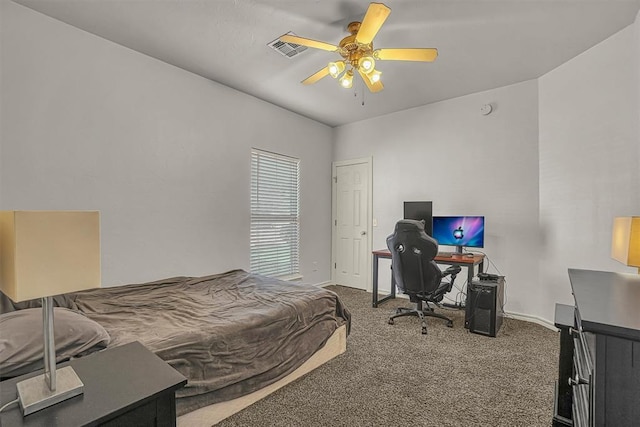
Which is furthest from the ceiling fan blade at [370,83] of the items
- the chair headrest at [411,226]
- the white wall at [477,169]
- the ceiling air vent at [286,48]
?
the white wall at [477,169]

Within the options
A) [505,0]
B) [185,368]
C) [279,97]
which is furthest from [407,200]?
[185,368]

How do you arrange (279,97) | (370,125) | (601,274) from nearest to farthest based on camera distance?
(601,274), (279,97), (370,125)

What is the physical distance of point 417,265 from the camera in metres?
3.11

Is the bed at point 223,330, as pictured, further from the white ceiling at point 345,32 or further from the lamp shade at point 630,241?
the white ceiling at point 345,32

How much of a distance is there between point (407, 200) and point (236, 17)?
3.15m

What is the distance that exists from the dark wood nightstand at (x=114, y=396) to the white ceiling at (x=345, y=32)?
239cm

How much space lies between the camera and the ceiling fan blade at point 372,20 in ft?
5.85

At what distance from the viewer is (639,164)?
2.39 meters

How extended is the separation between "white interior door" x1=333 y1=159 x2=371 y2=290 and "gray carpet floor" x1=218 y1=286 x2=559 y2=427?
6.04ft

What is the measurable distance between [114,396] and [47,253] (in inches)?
18.2

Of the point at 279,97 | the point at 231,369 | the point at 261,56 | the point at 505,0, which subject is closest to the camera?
the point at 231,369

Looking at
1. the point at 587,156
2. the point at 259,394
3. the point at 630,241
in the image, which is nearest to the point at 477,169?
the point at 587,156

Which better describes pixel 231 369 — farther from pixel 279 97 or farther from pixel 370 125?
pixel 370 125

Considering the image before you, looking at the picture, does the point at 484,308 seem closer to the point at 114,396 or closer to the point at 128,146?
the point at 114,396
